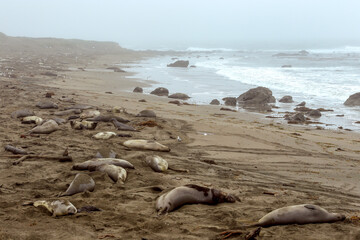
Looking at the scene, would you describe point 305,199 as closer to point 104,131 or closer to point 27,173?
point 27,173

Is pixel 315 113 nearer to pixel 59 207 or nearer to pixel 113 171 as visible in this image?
pixel 113 171

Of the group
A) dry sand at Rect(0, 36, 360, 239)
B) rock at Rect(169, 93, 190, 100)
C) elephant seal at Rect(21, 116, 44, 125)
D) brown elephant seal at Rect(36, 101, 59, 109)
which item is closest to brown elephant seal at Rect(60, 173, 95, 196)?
dry sand at Rect(0, 36, 360, 239)

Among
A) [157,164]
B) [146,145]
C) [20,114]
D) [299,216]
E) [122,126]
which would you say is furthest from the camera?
[20,114]

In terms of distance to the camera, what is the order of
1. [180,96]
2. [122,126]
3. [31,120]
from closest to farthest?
[31,120] < [122,126] < [180,96]

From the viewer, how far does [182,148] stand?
27.0 feet

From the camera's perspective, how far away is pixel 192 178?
6223 mm

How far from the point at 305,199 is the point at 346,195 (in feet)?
2.91

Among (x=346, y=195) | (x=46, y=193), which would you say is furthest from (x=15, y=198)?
(x=346, y=195)

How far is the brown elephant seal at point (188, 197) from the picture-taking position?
4764 millimetres

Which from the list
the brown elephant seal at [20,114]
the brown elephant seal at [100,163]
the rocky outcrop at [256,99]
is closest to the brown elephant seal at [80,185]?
the brown elephant seal at [100,163]

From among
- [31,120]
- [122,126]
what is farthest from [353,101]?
[31,120]

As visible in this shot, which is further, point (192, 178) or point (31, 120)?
point (31, 120)

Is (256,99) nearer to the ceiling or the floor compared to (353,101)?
→ nearer to the floor

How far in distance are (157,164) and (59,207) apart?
2349 mm
